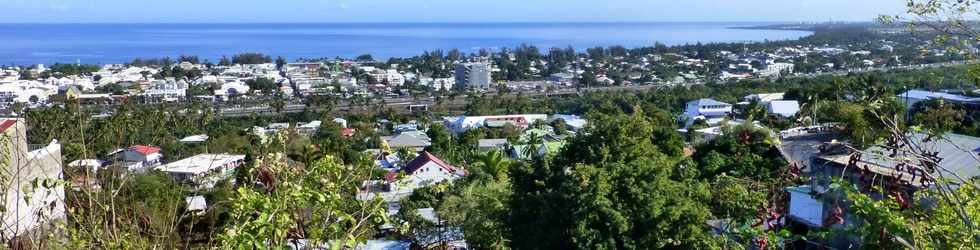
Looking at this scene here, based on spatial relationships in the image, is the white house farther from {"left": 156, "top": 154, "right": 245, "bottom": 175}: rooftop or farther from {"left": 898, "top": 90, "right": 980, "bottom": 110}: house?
{"left": 898, "top": 90, "right": 980, "bottom": 110}: house

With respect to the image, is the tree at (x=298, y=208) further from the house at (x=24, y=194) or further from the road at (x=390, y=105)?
the road at (x=390, y=105)

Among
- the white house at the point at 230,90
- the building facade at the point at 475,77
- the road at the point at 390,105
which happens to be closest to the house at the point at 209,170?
the road at the point at 390,105

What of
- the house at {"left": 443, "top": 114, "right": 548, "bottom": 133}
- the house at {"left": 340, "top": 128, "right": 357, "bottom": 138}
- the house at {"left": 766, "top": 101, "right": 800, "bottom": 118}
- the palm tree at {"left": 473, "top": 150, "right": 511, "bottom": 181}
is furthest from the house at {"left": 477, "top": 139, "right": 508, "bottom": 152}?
the house at {"left": 766, "top": 101, "right": 800, "bottom": 118}

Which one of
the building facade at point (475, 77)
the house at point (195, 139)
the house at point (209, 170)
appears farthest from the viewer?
the building facade at point (475, 77)

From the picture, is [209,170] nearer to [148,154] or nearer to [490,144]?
[148,154]

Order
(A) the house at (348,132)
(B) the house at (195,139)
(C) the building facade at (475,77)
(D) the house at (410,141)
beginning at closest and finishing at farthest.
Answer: (D) the house at (410,141) → (B) the house at (195,139) → (A) the house at (348,132) → (C) the building facade at (475,77)

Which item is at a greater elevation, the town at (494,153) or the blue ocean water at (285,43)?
the town at (494,153)

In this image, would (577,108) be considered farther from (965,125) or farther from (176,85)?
(176,85)

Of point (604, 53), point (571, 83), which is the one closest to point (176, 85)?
point (571, 83)
